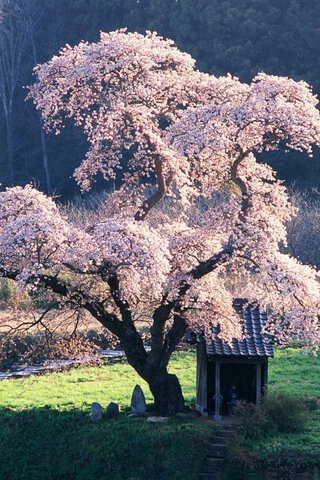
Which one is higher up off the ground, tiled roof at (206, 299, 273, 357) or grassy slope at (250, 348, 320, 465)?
tiled roof at (206, 299, 273, 357)

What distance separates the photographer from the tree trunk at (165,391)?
78.9 ft

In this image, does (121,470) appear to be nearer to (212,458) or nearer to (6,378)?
(212,458)

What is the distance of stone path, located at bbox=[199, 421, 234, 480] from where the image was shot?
854 inches

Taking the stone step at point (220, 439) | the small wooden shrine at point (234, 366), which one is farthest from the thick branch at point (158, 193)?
the stone step at point (220, 439)

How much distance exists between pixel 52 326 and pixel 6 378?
4.24 metres

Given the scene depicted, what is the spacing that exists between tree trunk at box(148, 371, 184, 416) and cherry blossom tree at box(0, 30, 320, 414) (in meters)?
0.02

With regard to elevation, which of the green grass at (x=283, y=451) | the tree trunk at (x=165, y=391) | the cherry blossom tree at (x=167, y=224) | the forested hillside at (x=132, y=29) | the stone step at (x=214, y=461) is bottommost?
the stone step at (x=214, y=461)

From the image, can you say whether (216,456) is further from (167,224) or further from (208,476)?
(167,224)

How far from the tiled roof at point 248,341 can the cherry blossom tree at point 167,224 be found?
330mm

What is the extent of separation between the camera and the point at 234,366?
2469cm

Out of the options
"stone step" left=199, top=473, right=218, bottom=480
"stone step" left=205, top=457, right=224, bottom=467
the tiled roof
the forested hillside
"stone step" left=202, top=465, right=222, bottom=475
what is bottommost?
"stone step" left=199, top=473, right=218, bottom=480

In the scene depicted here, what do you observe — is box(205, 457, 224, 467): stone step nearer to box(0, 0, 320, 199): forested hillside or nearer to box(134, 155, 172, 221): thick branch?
box(134, 155, 172, 221): thick branch

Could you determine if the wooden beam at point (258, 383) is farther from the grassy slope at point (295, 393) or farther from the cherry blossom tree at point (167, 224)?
the grassy slope at point (295, 393)

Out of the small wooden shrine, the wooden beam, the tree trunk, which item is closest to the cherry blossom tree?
the tree trunk
